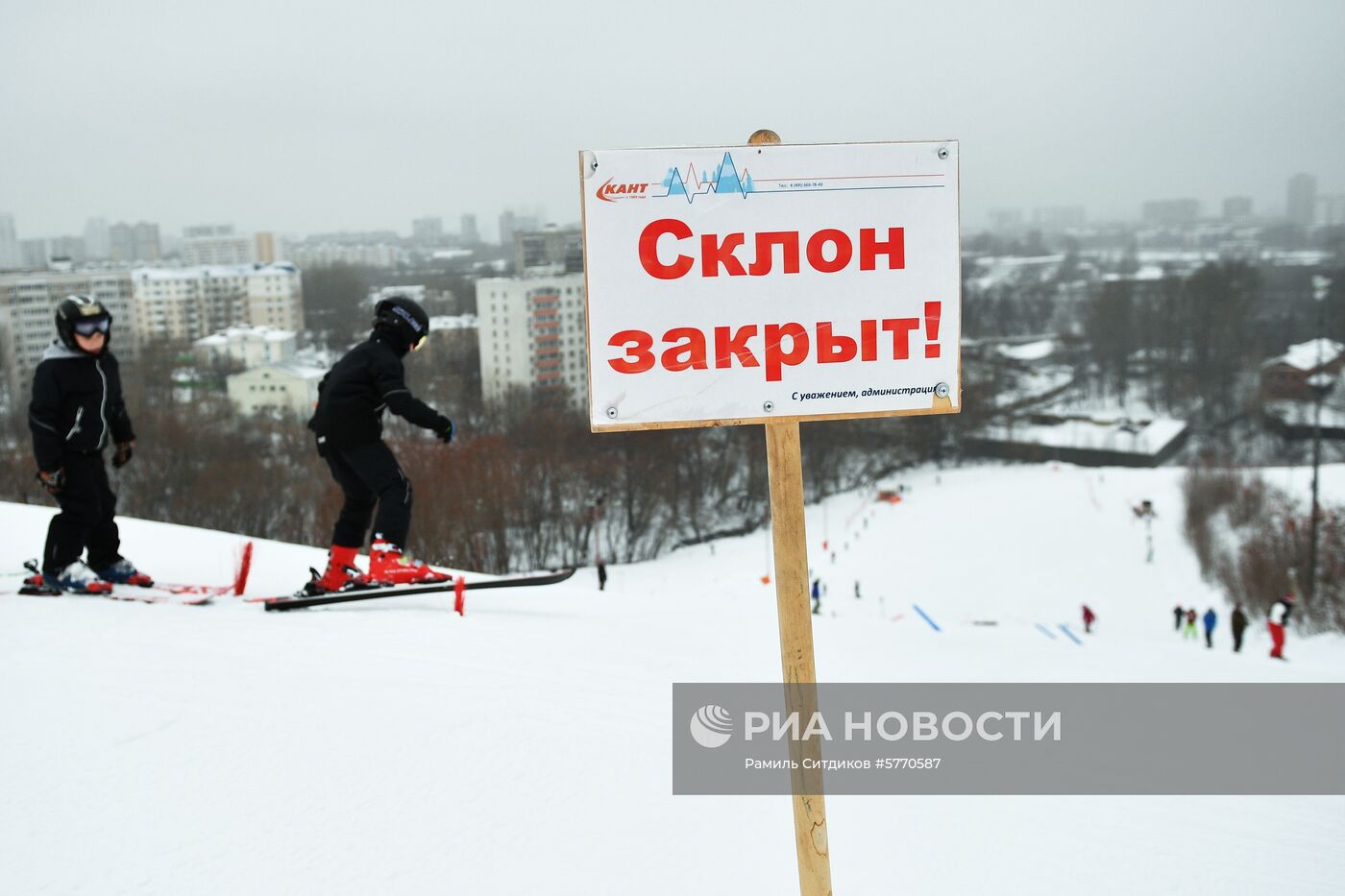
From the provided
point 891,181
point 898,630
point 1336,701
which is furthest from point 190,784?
point 1336,701

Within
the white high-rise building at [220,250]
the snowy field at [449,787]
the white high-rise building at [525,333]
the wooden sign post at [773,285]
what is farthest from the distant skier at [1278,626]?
the white high-rise building at [220,250]

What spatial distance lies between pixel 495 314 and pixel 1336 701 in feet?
145

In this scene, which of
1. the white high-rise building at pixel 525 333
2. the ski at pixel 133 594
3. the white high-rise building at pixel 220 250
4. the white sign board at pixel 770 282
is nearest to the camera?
the white sign board at pixel 770 282

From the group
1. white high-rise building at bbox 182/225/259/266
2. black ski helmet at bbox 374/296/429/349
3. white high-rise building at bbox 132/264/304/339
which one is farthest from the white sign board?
white high-rise building at bbox 182/225/259/266

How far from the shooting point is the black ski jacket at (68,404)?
5129 mm

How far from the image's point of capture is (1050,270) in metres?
120

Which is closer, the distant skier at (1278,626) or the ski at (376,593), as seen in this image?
the ski at (376,593)

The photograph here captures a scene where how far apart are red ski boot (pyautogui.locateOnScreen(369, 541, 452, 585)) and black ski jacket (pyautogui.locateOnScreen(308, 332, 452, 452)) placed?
62 centimetres

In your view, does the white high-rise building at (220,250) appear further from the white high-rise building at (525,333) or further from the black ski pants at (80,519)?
the black ski pants at (80,519)

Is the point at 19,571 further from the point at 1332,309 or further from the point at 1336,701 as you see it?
the point at 1332,309

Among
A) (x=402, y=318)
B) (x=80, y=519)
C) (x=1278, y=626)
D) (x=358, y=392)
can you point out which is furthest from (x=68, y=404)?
(x=1278, y=626)

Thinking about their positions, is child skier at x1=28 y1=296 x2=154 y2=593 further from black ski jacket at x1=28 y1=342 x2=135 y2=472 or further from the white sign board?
the white sign board

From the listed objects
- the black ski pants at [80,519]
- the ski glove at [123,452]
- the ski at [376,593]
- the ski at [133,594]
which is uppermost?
the ski glove at [123,452]

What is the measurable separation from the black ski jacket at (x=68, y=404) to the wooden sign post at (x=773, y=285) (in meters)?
3.98
